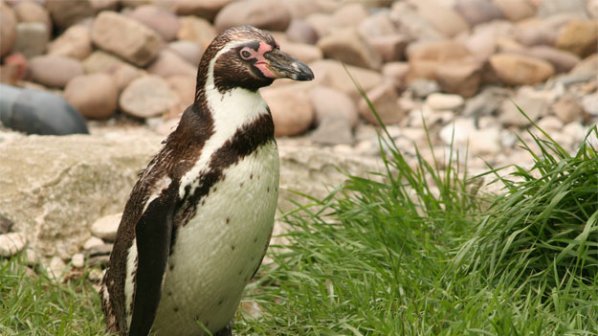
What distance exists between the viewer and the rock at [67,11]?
9.77m

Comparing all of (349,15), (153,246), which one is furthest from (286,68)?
(349,15)

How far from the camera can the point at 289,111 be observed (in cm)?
855

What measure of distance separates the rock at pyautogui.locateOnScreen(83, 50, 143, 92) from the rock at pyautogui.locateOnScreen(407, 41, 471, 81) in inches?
102

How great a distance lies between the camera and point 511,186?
4.01 m

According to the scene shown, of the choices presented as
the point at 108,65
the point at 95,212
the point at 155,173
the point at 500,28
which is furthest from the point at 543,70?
the point at 155,173

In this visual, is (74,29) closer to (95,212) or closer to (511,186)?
(95,212)

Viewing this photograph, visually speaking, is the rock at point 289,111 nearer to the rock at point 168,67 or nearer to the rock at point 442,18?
the rock at point 168,67

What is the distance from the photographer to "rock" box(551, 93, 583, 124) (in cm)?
891

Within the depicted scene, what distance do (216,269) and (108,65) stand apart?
616 cm

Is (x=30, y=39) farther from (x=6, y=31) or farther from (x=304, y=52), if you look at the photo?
(x=304, y=52)

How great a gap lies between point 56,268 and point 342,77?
17.1ft

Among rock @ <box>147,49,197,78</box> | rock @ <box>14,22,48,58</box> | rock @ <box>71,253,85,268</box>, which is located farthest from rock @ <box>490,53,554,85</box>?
rock @ <box>71,253,85,268</box>

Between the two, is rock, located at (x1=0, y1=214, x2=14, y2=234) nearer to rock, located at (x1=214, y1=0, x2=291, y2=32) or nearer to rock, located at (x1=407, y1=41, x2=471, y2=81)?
rock, located at (x1=214, y1=0, x2=291, y2=32)

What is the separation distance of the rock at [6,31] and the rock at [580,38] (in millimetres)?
5255
